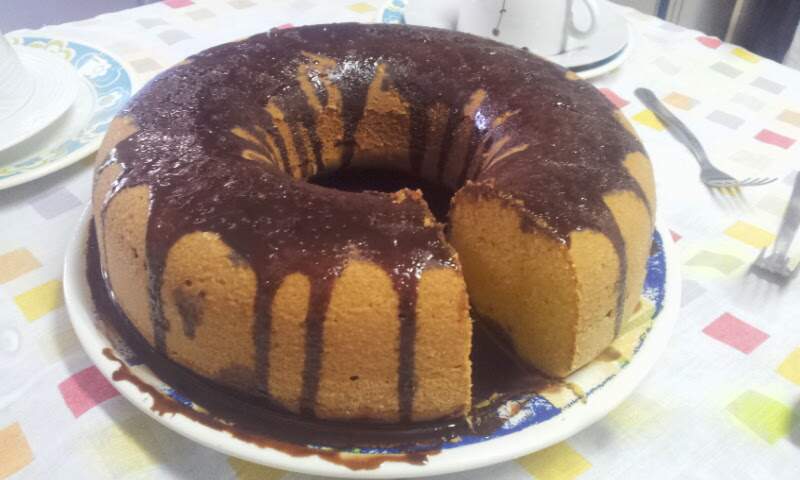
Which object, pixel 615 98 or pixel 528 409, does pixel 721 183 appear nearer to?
pixel 615 98

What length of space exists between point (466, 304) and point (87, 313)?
570 millimetres

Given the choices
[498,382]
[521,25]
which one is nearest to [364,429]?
[498,382]

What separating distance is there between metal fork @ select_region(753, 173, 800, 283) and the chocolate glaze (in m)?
0.56

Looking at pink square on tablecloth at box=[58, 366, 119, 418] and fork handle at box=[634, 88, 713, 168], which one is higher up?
fork handle at box=[634, 88, 713, 168]

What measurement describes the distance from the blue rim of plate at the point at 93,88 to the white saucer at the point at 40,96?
0.16 ft

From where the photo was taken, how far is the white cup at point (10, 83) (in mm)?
1427

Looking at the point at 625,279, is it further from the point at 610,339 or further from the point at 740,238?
the point at 740,238

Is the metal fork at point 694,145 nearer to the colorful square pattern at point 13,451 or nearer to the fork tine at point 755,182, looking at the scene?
the fork tine at point 755,182

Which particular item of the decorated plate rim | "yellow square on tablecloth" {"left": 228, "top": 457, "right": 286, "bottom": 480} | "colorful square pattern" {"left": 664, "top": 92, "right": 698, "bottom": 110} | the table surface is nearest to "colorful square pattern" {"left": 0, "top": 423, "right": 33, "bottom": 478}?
the table surface

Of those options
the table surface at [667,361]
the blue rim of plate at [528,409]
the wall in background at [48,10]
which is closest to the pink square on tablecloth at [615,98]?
the table surface at [667,361]

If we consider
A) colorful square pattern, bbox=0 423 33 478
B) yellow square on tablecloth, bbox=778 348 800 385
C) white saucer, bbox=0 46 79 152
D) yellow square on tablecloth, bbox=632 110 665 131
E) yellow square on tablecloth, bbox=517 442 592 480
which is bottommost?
colorful square pattern, bbox=0 423 33 478

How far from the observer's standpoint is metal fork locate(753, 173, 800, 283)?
1223 millimetres

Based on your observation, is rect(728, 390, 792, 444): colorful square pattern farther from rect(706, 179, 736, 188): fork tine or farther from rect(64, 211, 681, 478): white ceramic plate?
rect(706, 179, 736, 188): fork tine

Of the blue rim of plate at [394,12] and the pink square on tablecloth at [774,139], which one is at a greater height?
the blue rim of plate at [394,12]
